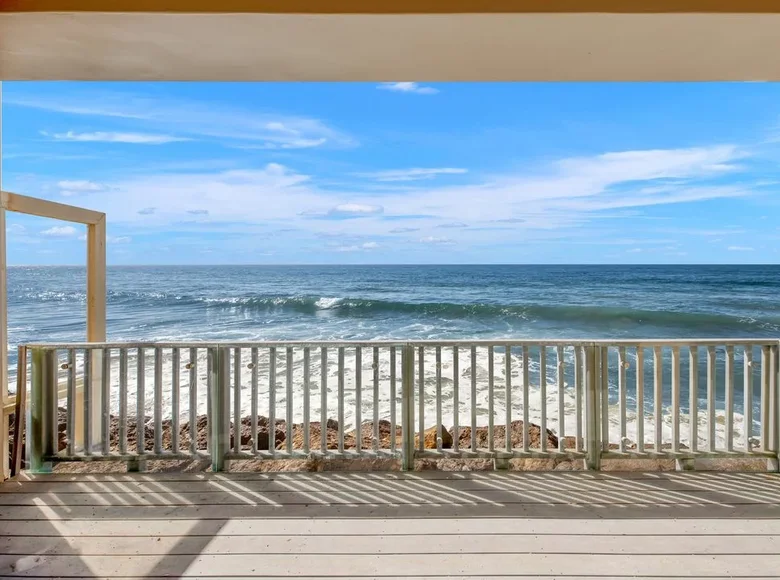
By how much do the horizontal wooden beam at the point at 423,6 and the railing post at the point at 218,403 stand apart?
161cm

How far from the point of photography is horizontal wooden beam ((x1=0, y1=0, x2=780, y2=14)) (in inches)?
57.1

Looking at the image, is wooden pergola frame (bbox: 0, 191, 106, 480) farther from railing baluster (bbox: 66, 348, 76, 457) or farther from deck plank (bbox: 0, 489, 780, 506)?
deck plank (bbox: 0, 489, 780, 506)

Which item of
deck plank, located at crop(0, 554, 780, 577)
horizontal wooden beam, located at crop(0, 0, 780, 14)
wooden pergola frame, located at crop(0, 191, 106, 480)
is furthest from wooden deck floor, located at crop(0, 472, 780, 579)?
horizontal wooden beam, located at crop(0, 0, 780, 14)

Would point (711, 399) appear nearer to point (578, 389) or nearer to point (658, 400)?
point (658, 400)

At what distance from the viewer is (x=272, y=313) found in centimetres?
1405

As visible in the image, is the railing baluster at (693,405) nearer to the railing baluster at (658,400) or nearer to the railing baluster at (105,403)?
the railing baluster at (658,400)

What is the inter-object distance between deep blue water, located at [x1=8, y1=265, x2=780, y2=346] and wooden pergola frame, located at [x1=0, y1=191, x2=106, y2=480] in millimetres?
8011

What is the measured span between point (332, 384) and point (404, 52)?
16.0ft

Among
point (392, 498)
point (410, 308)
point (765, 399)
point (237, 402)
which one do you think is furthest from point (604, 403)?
point (410, 308)

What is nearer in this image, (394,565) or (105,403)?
(394,565)

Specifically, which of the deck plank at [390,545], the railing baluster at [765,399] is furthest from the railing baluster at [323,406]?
the railing baluster at [765,399]

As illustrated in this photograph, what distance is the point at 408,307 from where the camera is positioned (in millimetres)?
14023

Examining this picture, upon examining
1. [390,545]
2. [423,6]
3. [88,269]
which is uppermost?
[423,6]

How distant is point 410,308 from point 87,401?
1166cm
